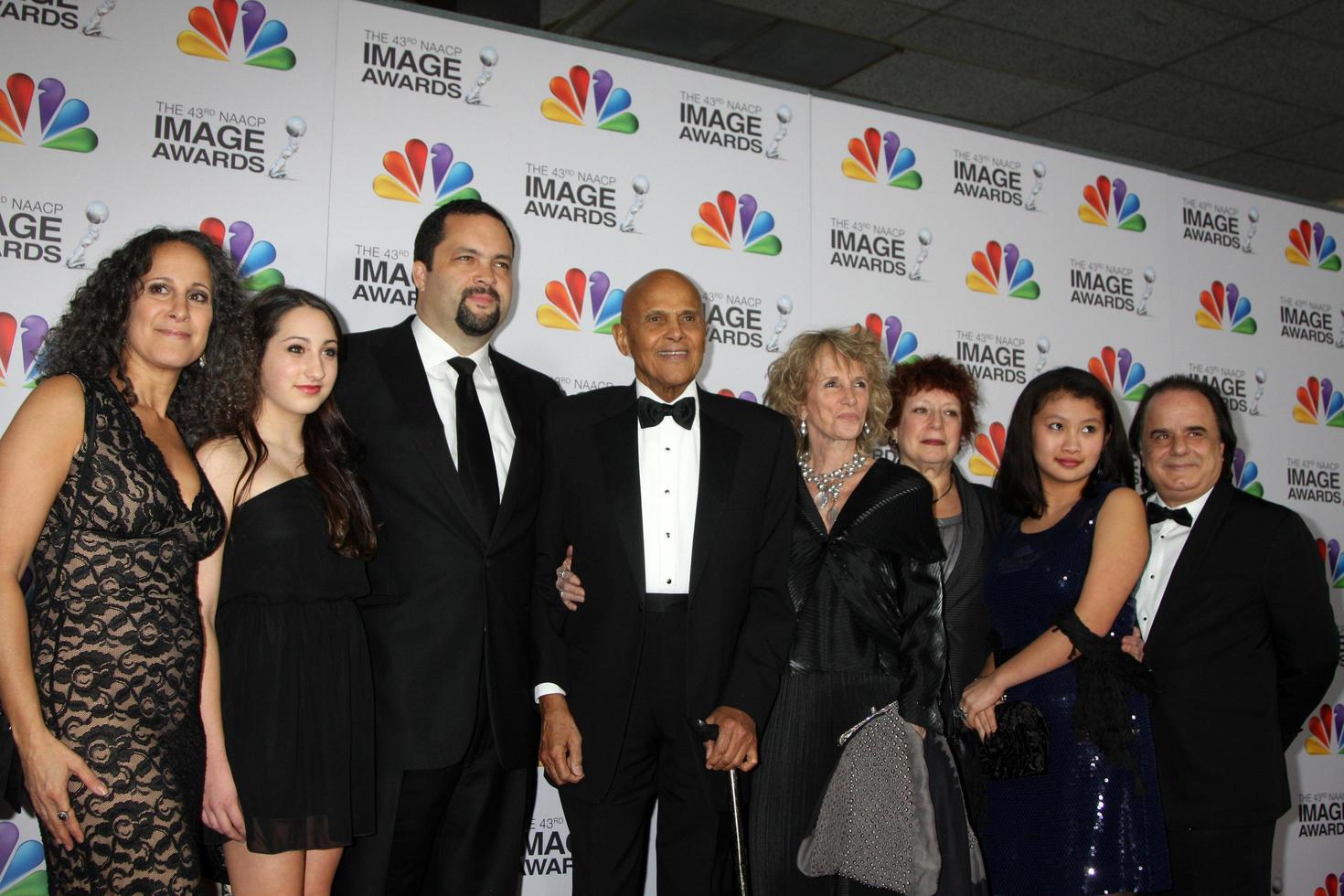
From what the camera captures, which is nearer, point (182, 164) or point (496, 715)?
point (496, 715)

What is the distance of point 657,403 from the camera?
3.02 meters

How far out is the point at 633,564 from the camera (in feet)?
9.41

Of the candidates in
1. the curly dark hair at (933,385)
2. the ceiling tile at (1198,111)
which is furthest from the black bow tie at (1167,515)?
the ceiling tile at (1198,111)

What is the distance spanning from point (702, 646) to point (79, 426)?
1501 millimetres

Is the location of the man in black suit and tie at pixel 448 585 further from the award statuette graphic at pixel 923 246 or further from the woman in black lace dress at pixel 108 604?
the award statuette graphic at pixel 923 246

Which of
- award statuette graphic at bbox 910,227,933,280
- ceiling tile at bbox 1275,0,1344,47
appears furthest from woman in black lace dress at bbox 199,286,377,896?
ceiling tile at bbox 1275,0,1344,47

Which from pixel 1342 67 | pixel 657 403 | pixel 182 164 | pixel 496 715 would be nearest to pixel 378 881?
pixel 496 715

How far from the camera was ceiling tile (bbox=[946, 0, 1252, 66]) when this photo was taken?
18.1ft

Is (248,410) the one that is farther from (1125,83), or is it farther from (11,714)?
(1125,83)

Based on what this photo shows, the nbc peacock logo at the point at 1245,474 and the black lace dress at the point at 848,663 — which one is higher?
the nbc peacock logo at the point at 1245,474

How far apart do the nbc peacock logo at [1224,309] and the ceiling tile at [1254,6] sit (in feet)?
4.57

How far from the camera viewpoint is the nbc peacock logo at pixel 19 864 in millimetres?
3193

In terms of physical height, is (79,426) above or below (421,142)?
below

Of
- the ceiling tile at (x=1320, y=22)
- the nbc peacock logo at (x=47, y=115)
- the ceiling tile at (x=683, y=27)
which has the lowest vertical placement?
the nbc peacock logo at (x=47, y=115)
